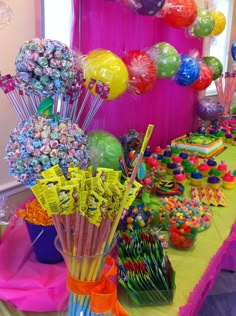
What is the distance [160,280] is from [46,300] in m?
0.28

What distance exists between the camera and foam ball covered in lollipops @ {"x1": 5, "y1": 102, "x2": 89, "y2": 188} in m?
0.88

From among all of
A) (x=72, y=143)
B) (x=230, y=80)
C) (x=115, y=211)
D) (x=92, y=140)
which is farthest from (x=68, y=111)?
(x=230, y=80)

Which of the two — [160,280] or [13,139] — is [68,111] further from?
[160,280]

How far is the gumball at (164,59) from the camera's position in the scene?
68.5 inches

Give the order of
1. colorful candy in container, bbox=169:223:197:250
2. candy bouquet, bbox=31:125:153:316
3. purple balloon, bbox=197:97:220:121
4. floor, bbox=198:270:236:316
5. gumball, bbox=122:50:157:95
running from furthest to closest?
purple balloon, bbox=197:97:220:121, floor, bbox=198:270:236:316, gumball, bbox=122:50:157:95, colorful candy in container, bbox=169:223:197:250, candy bouquet, bbox=31:125:153:316

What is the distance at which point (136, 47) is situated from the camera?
186 cm

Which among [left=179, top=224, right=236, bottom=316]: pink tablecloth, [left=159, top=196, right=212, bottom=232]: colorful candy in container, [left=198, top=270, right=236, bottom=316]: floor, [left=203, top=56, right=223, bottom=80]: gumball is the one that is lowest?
[left=198, top=270, right=236, bottom=316]: floor

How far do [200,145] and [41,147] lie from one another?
1.51 m

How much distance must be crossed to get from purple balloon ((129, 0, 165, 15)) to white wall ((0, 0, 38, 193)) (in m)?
0.43

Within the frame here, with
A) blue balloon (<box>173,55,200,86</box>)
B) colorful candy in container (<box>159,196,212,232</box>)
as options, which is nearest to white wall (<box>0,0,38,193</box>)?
colorful candy in container (<box>159,196,212,232</box>)

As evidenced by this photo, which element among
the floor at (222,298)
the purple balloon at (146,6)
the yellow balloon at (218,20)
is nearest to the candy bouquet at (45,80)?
the purple balloon at (146,6)

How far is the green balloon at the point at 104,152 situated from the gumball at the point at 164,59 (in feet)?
2.01

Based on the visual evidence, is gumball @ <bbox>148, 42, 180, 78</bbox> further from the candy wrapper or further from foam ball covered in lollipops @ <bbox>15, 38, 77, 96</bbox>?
the candy wrapper

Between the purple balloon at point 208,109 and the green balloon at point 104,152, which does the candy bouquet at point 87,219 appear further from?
the purple balloon at point 208,109
